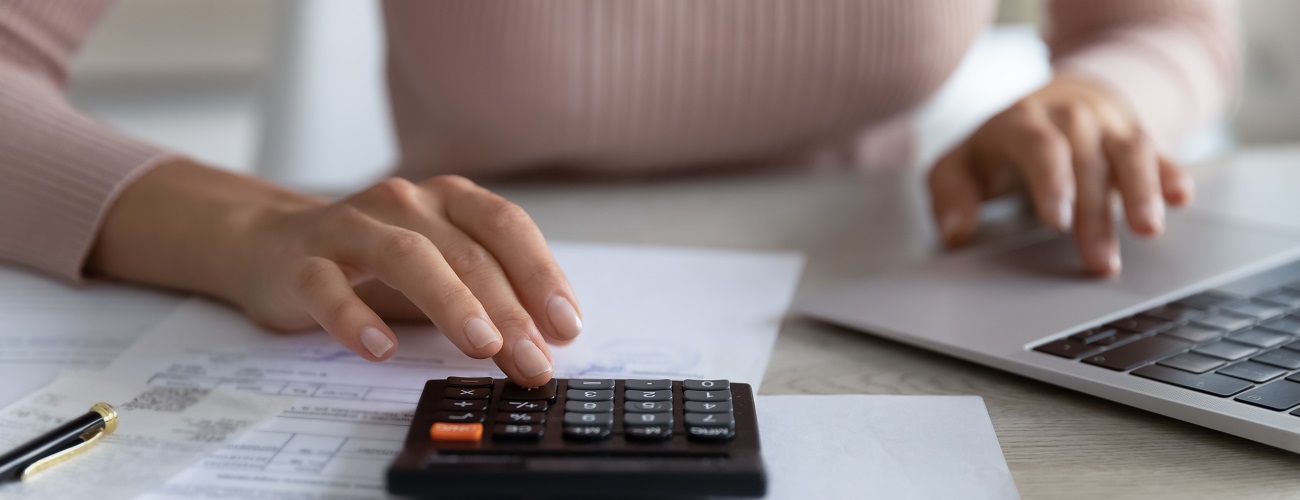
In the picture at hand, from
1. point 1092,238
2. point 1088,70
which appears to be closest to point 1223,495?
point 1092,238

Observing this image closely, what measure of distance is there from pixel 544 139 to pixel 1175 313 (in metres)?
0.50

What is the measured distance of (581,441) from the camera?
0.36 meters

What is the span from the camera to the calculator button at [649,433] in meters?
0.36

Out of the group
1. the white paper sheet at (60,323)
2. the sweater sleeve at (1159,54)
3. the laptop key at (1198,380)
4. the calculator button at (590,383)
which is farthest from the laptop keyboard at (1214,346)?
the white paper sheet at (60,323)

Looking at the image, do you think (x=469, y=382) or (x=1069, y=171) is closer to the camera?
(x=469, y=382)

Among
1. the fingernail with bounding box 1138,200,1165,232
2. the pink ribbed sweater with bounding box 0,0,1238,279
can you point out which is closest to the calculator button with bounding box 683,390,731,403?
the fingernail with bounding box 1138,200,1165,232

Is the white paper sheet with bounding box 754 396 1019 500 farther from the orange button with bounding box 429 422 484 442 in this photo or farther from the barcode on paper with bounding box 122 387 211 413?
the barcode on paper with bounding box 122 387 211 413

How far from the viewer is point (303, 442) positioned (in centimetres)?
40

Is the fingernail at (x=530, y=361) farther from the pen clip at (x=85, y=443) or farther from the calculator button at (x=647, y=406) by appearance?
the pen clip at (x=85, y=443)

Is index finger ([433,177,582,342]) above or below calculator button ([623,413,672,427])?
above

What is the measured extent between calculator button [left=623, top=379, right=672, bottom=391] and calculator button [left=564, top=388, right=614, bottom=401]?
0.03ft

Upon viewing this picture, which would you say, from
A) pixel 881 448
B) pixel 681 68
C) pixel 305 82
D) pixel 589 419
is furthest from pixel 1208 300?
pixel 305 82

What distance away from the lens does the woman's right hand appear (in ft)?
1.50

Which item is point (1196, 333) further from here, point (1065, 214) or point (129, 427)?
point (129, 427)
